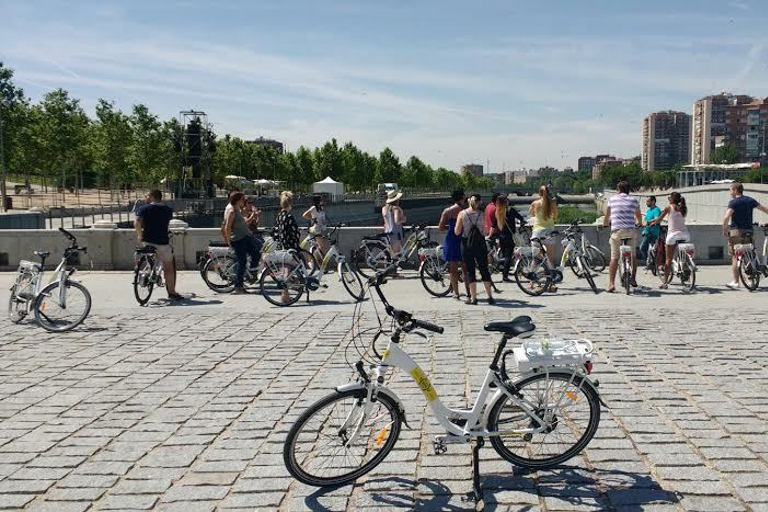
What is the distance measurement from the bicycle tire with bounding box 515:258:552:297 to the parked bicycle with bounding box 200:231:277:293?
4.05m

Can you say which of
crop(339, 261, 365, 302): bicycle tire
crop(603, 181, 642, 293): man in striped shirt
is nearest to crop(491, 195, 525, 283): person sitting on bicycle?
crop(603, 181, 642, 293): man in striped shirt

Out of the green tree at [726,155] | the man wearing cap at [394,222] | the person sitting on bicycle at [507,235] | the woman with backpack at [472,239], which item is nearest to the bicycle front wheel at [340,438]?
the woman with backpack at [472,239]

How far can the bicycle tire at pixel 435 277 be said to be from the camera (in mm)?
12352

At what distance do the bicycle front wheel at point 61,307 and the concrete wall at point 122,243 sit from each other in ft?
21.1

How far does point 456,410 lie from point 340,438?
70cm

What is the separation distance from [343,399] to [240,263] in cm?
858

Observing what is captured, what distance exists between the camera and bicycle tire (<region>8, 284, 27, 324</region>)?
32.4ft

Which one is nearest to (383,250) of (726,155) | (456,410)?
(456,410)

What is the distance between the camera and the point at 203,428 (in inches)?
219

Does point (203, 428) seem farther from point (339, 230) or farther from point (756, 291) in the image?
point (339, 230)

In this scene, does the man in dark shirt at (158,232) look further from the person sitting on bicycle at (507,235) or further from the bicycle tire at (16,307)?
the person sitting on bicycle at (507,235)

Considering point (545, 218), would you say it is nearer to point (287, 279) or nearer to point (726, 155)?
point (287, 279)

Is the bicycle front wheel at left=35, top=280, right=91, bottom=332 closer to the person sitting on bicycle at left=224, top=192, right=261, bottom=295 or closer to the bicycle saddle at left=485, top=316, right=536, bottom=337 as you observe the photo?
the person sitting on bicycle at left=224, top=192, right=261, bottom=295

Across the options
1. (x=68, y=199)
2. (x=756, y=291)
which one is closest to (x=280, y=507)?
(x=756, y=291)
